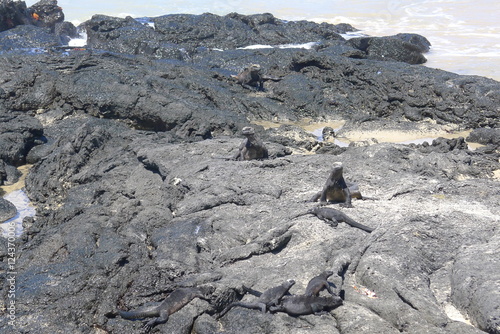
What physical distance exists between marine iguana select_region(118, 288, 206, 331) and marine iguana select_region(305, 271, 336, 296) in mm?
1054

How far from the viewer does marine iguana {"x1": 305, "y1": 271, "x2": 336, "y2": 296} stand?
5391 mm

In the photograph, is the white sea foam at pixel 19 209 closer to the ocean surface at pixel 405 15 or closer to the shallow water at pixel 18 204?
the shallow water at pixel 18 204

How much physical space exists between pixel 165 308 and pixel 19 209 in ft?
18.2

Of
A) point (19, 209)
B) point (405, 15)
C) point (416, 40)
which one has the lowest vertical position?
Result: point (19, 209)

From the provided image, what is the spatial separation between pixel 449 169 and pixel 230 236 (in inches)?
181

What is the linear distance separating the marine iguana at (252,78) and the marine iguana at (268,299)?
11421 mm

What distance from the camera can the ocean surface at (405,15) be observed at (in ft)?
73.4

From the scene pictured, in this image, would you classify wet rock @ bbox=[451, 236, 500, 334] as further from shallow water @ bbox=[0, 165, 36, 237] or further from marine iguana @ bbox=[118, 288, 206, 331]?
shallow water @ bbox=[0, 165, 36, 237]

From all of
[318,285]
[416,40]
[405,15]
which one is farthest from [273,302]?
[405,15]

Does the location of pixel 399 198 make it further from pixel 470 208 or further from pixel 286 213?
pixel 286 213

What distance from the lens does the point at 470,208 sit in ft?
23.7

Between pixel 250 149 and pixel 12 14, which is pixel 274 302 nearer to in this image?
pixel 250 149

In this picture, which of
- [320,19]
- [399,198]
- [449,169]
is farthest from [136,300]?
[320,19]

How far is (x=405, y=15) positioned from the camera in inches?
1350
